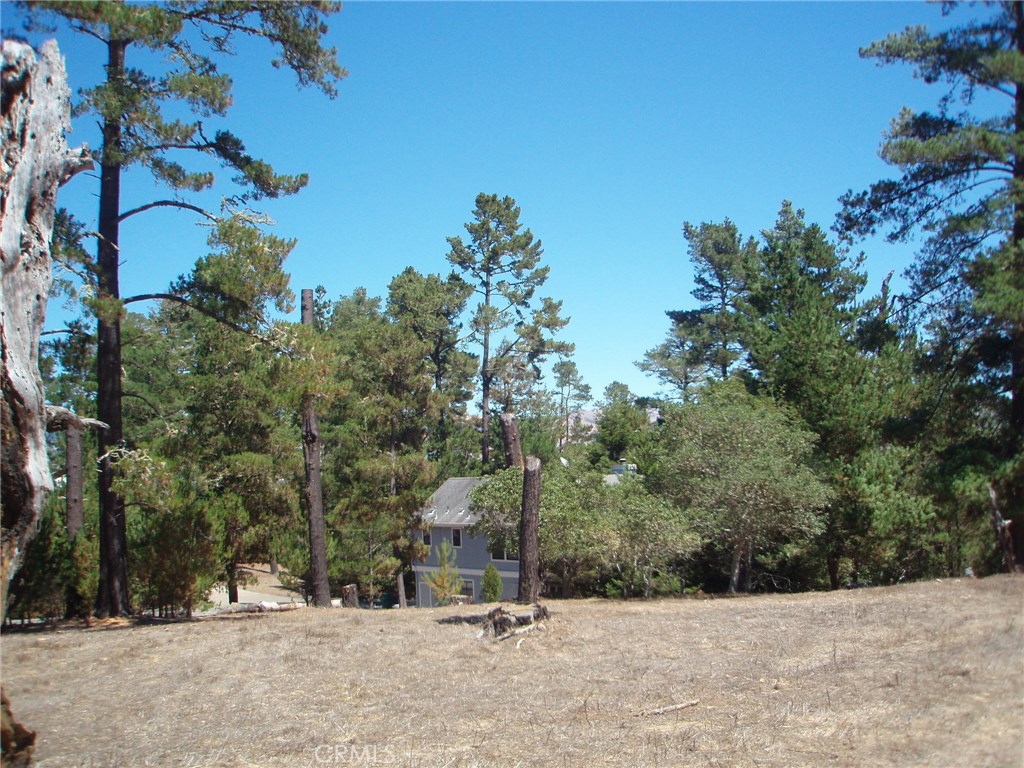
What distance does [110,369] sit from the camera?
1287 cm

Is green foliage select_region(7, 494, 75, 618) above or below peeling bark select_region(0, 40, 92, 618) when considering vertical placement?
below

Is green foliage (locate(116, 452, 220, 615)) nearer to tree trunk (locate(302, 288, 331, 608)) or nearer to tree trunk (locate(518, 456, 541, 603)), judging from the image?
tree trunk (locate(302, 288, 331, 608))

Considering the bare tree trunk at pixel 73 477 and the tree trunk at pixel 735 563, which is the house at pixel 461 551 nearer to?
the bare tree trunk at pixel 73 477

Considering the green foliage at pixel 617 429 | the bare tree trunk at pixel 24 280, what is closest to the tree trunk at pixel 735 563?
the bare tree trunk at pixel 24 280

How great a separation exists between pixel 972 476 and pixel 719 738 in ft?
34.1

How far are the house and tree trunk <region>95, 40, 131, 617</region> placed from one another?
75.7 ft

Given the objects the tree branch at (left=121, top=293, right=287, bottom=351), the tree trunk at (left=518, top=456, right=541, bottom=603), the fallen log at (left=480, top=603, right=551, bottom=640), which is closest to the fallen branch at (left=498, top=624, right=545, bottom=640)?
the fallen log at (left=480, top=603, right=551, bottom=640)

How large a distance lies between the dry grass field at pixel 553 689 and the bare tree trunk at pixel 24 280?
191 centimetres

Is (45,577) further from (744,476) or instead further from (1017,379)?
(1017,379)

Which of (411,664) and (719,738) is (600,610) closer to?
(411,664)

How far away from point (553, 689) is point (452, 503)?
31571 mm

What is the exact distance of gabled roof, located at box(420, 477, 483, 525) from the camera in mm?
37938

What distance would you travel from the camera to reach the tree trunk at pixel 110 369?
1242 cm

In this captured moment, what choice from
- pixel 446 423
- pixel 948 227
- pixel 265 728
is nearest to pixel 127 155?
pixel 265 728
